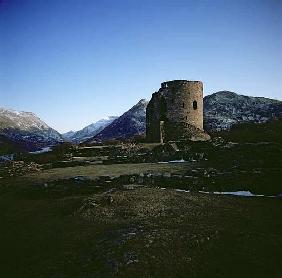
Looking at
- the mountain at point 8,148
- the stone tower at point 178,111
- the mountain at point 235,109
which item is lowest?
the mountain at point 8,148

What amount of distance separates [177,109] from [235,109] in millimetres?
68328

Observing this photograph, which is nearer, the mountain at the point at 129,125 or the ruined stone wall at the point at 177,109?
the ruined stone wall at the point at 177,109

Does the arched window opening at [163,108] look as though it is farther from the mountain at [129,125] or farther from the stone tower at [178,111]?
the mountain at [129,125]

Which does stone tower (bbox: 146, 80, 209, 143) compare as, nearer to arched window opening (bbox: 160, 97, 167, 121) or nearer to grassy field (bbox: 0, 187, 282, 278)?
arched window opening (bbox: 160, 97, 167, 121)

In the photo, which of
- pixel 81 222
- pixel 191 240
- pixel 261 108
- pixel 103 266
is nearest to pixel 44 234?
pixel 81 222

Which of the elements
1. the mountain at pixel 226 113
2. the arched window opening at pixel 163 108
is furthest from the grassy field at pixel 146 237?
the mountain at pixel 226 113

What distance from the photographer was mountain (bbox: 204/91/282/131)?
3418 inches

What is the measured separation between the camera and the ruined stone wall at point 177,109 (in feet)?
119

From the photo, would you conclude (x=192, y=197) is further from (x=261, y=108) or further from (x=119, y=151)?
(x=261, y=108)

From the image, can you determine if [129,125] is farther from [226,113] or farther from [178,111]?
[178,111]

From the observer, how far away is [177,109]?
36.6 m

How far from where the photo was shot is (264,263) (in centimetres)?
909

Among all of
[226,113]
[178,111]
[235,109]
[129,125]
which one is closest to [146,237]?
[178,111]

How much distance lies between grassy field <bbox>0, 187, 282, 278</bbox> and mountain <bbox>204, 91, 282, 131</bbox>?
6763 cm
